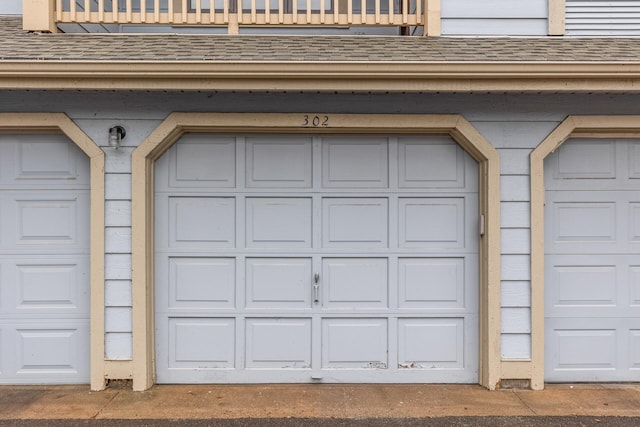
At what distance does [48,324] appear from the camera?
170 inches

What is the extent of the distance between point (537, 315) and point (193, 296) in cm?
315

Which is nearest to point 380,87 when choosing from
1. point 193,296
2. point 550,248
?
point 550,248

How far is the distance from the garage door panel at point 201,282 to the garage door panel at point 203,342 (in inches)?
6.3

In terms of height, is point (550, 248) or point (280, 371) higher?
point (550, 248)

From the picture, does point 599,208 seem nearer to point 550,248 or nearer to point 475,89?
point 550,248

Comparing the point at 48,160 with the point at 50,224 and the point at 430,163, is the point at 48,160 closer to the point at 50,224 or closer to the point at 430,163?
the point at 50,224

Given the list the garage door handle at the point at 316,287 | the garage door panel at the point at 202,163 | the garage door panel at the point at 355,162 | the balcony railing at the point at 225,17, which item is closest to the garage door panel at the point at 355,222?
the garage door panel at the point at 355,162

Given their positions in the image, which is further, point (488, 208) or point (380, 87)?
point (488, 208)

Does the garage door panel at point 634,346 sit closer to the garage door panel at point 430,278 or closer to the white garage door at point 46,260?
the garage door panel at point 430,278

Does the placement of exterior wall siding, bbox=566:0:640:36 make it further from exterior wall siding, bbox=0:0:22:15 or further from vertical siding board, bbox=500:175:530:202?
exterior wall siding, bbox=0:0:22:15

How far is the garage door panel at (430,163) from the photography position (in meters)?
4.37

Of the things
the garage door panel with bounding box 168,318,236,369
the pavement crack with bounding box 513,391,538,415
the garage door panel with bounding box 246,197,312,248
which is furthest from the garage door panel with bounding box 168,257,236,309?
the pavement crack with bounding box 513,391,538,415

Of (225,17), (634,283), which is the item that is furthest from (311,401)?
(225,17)

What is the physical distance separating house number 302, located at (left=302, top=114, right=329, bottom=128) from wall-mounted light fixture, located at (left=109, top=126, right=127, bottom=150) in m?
1.63
